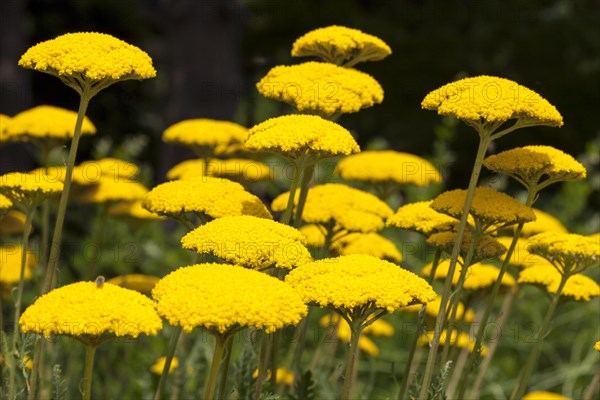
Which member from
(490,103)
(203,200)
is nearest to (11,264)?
(203,200)

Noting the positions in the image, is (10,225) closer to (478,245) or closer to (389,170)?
(389,170)

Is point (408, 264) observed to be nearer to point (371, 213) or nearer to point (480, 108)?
point (371, 213)

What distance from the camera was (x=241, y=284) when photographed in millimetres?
2459

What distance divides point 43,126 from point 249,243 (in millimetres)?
1813

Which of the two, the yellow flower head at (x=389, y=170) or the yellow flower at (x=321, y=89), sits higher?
the yellow flower at (x=321, y=89)

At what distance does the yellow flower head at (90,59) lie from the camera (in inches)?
119

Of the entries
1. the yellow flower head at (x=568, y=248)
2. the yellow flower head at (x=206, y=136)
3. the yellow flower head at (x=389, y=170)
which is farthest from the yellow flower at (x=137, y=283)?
the yellow flower head at (x=568, y=248)

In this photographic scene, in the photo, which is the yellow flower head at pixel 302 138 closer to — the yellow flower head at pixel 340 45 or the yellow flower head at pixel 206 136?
the yellow flower head at pixel 340 45

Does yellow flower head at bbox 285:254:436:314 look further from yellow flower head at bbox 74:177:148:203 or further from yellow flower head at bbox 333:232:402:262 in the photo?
yellow flower head at bbox 74:177:148:203

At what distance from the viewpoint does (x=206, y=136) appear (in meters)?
4.42

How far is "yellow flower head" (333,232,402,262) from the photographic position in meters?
4.20

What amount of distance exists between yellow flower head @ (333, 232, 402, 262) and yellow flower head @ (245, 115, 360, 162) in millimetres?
1006

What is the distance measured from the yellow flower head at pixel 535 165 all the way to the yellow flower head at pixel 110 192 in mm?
2042

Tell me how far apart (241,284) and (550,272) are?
190 cm
